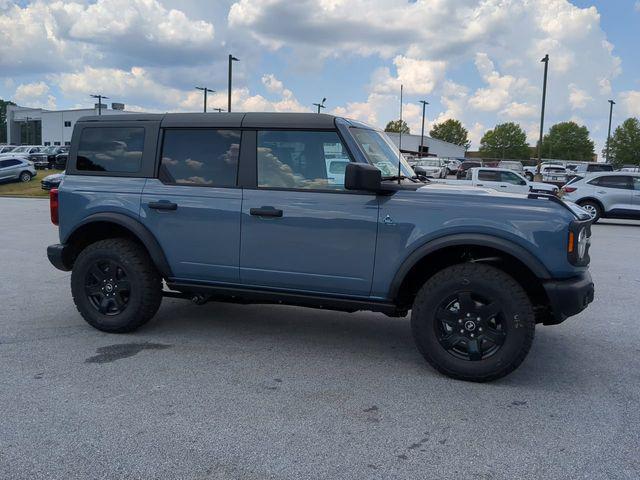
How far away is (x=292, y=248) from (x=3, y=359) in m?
2.42

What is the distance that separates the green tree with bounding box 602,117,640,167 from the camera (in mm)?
77812

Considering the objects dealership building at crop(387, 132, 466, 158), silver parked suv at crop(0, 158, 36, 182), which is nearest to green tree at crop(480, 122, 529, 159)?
dealership building at crop(387, 132, 466, 158)

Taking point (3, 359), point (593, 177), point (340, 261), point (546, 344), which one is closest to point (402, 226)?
point (340, 261)

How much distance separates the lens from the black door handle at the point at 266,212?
4.61m

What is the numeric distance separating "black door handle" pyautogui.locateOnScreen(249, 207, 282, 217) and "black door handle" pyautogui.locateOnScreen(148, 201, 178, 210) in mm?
710

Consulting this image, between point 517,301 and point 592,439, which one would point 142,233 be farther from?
point 592,439

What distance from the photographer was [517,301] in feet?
13.4

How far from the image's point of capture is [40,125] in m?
114

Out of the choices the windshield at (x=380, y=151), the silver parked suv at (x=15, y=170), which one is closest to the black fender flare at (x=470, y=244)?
the windshield at (x=380, y=151)

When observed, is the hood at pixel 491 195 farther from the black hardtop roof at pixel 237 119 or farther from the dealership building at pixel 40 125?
the dealership building at pixel 40 125

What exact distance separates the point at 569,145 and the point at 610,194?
11760cm

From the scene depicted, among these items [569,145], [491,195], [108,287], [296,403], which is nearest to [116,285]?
[108,287]

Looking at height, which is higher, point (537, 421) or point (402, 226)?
point (402, 226)

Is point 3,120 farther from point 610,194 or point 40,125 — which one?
point 610,194
